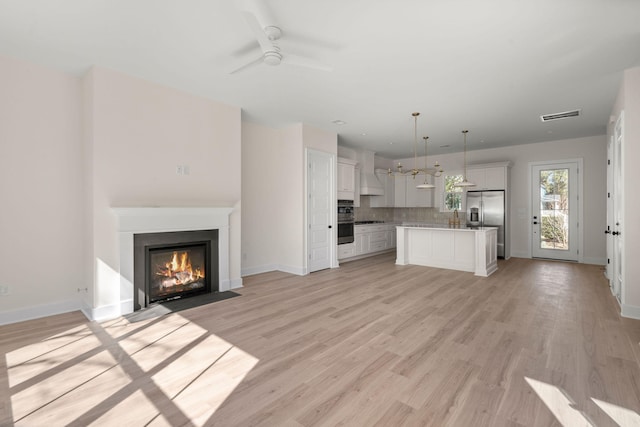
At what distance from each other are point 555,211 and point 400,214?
4081 millimetres

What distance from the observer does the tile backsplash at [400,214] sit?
28.8ft

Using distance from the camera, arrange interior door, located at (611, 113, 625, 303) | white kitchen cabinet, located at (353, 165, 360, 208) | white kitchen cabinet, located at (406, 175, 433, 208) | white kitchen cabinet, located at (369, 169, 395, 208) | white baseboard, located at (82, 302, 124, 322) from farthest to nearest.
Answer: white kitchen cabinet, located at (406, 175, 433, 208) → white kitchen cabinet, located at (369, 169, 395, 208) → white kitchen cabinet, located at (353, 165, 360, 208) → interior door, located at (611, 113, 625, 303) → white baseboard, located at (82, 302, 124, 322)

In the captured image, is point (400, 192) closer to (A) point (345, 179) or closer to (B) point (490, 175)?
(B) point (490, 175)

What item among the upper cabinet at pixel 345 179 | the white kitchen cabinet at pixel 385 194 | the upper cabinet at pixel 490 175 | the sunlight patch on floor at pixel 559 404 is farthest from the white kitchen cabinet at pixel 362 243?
the sunlight patch on floor at pixel 559 404

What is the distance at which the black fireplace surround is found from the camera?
12.4 ft

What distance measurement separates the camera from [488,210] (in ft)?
25.1

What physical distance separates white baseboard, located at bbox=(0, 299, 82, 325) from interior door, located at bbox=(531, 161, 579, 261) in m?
9.10

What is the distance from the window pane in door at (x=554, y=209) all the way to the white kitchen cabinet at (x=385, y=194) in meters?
3.75

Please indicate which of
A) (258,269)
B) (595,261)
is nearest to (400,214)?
(595,261)

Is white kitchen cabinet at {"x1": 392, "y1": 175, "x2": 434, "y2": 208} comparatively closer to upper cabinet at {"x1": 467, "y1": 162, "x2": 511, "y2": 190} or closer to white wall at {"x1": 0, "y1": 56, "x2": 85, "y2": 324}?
upper cabinet at {"x1": 467, "y1": 162, "x2": 511, "y2": 190}

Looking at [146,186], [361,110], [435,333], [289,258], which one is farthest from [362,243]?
[146,186]

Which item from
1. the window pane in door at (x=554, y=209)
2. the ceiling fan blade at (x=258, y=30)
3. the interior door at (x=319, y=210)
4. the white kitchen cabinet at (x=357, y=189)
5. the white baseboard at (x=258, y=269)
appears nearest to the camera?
the ceiling fan blade at (x=258, y=30)

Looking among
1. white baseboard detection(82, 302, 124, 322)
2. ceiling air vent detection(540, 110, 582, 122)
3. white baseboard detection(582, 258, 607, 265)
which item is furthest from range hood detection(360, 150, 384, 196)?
white baseboard detection(82, 302, 124, 322)

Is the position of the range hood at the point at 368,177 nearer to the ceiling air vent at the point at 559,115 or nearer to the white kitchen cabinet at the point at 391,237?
the white kitchen cabinet at the point at 391,237
